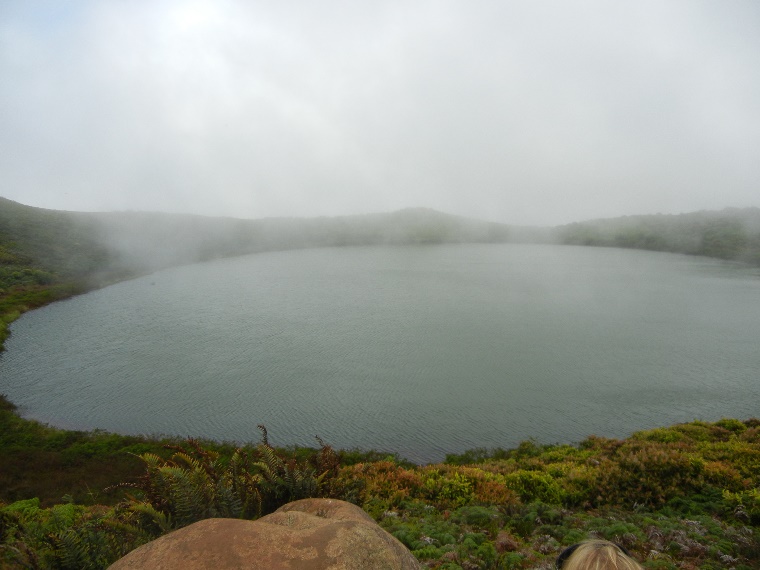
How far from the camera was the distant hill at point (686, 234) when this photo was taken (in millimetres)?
97688

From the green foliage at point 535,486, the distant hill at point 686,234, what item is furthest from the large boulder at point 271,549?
the distant hill at point 686,234

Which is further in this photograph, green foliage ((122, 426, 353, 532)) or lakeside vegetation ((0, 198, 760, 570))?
lakeside vegetation ((0, 198, 760, 570))

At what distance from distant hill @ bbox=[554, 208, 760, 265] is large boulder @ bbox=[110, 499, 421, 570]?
110 meters

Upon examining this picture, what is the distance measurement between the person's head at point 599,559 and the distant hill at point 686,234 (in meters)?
110

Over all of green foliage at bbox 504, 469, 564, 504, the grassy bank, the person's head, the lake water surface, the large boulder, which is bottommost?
the lake water surface

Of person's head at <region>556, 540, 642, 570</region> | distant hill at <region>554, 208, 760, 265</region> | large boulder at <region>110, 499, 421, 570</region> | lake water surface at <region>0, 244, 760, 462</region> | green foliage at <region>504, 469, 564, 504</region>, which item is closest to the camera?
person's head at <region>556, 540, 642, 570</region>

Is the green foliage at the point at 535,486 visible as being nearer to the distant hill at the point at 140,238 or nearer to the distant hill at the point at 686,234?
the distant hill at the point at 140,238

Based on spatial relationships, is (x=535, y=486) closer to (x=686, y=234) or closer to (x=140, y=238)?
(x=140, y=238)

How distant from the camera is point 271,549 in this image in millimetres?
3885

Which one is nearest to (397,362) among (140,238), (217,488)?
(217,488)

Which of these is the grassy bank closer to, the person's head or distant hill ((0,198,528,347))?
the person's head

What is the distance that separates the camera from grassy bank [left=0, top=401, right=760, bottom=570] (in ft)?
19.9

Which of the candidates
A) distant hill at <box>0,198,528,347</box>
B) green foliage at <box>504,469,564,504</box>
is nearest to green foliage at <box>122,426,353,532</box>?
green foliage at <box>504,469,564,504</box>

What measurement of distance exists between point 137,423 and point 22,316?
34.6 m
